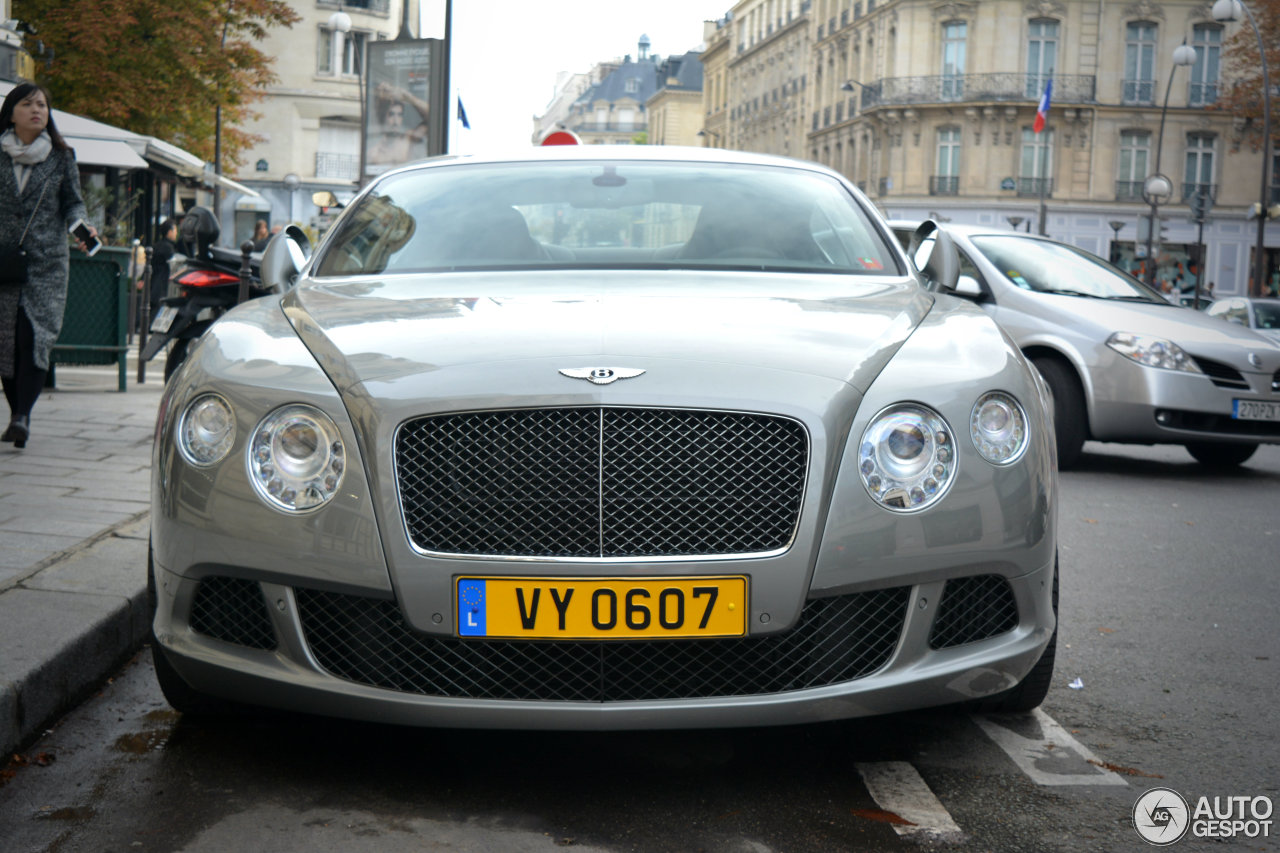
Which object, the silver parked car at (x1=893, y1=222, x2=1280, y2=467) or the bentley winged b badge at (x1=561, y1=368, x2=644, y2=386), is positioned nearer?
the bentley winged b badge at (x1=561, y1=368, x2=644, y2=386)

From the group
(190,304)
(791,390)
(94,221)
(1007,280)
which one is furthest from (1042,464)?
(94,221)

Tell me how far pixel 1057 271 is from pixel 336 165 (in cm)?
5183

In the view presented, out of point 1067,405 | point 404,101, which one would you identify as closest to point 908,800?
point 1067,405

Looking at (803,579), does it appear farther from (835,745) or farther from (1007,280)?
(1007,280)

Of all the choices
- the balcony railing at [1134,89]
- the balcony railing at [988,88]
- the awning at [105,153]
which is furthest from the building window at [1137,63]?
the awning at [105,153]

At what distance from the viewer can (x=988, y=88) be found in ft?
183

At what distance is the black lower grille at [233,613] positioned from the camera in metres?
3.13

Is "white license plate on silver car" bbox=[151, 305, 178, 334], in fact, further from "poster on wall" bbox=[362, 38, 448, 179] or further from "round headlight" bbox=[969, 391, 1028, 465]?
"poster on wall" bbox=[362, 38, 448, 179]

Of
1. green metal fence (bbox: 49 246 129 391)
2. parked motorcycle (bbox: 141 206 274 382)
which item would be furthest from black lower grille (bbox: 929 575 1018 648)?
green metal fence (bbox: 49 246 129 391)

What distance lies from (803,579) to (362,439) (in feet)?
3.03

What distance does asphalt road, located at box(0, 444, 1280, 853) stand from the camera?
2885 millimetres

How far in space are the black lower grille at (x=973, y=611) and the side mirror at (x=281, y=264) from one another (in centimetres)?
222

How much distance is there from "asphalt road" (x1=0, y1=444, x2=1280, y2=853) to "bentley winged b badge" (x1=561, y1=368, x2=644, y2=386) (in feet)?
2.79

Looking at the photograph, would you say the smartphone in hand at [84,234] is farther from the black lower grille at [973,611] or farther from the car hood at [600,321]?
the black lower grille at [973,611]
